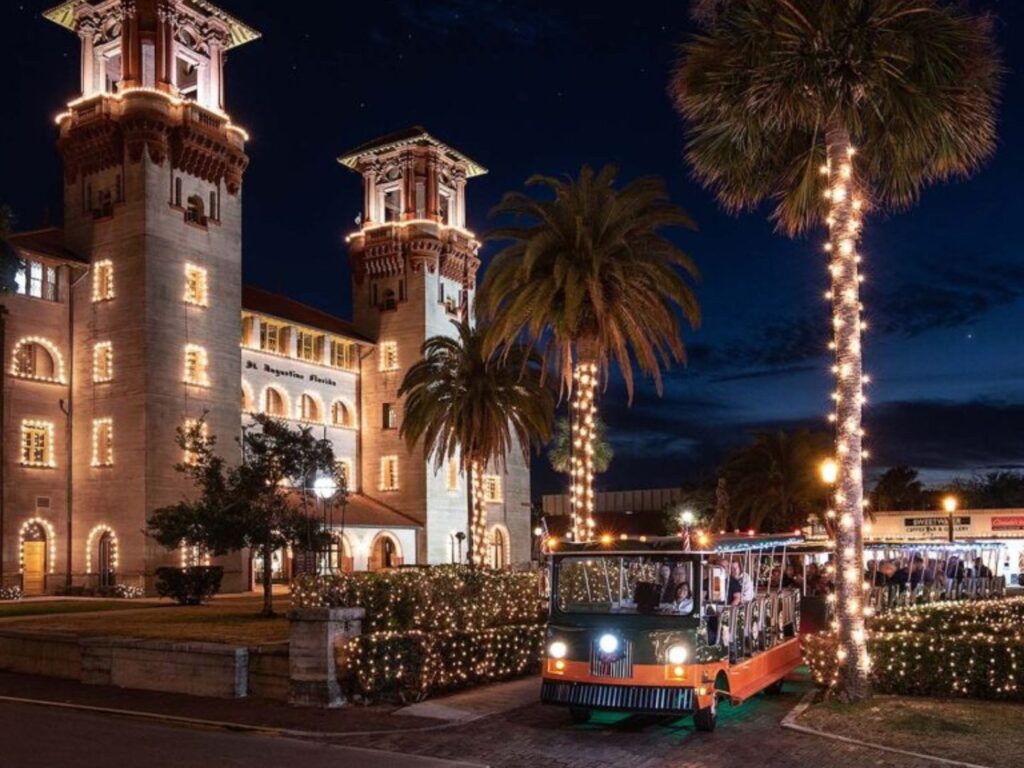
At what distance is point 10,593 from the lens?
144 ft

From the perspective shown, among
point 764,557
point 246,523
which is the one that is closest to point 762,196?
point 764,557

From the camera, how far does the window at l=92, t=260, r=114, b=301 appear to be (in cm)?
4938

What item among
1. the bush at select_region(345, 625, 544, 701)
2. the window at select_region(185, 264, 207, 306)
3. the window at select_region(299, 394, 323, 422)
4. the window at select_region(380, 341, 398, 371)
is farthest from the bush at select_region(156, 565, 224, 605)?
the window at select_region(380, 341, 398, 371)

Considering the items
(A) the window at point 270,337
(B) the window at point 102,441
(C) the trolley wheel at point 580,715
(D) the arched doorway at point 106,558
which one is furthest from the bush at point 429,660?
(A) the window at point 270,337

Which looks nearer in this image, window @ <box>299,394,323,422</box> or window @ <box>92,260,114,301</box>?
window @ <box>92,260,114,301</box>

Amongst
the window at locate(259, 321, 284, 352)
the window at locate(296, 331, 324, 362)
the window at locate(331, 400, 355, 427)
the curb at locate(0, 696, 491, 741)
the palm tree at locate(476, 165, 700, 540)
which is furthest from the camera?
the window at locate(331, 400, 355, 427)

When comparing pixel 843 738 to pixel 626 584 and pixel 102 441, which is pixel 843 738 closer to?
pixel 626 584

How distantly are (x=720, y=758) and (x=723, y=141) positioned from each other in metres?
9.71

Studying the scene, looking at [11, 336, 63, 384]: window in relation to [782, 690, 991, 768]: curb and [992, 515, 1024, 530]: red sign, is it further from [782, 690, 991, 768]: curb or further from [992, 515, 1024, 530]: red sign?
[992, 515, 1024, 530]: red sign

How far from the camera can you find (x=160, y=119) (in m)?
49.3

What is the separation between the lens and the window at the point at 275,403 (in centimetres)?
5894

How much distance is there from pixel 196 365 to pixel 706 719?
40619 millimetres

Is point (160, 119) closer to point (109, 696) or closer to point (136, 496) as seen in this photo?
point (136, 496)

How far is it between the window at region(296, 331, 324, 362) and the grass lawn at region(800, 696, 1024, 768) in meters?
49.4
